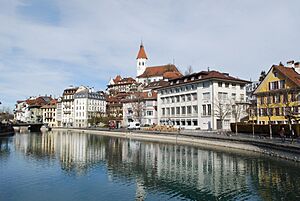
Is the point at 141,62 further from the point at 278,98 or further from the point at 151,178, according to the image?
the point at 151,178

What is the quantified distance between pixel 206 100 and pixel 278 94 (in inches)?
756

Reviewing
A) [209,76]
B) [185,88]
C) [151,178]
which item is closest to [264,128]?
[209,76]

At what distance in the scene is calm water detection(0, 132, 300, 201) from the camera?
22297 millimetres

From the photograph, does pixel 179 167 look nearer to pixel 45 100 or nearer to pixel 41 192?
pixel 41 192

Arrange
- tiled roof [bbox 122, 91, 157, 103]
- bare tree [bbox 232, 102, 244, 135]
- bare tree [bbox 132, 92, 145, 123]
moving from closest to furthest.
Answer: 1. bare tree [bbox 232, 102, 244, 135]
2. tiled roof [bbox 122, 91, 157, 103]
3. bare tree [bbox 132, 92, 145, 123]

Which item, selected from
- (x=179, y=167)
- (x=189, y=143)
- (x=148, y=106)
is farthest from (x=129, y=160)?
(x=148, y=106)

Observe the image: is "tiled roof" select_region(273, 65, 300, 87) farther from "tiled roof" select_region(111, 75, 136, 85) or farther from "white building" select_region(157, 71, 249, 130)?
"tiled roof" select_region(111, 75, 136, 85)

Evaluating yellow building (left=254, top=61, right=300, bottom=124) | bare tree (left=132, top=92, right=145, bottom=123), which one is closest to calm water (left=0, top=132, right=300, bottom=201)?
yellow building (left=254, top=61, right=300, bottom=124)

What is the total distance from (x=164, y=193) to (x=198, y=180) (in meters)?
5.36

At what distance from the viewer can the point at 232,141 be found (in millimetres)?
47938

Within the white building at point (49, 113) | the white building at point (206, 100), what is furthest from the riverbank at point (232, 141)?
the white building at point (49, 113)

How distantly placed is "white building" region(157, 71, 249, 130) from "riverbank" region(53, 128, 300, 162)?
44.4 ft

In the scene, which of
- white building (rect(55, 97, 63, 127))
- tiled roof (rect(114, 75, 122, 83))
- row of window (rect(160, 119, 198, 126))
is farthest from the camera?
tiled roof (rect(114, 75, 122, 83))

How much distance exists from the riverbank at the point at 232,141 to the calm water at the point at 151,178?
1.93m
